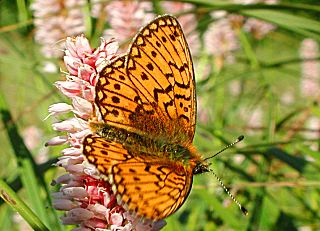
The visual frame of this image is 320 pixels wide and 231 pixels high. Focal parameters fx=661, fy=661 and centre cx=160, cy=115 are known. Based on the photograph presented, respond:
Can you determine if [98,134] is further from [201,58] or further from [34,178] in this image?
[201,58]

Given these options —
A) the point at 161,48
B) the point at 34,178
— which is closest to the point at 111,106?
the point at 161,48

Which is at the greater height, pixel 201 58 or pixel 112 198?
pixel 112 198

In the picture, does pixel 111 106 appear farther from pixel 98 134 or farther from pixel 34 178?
pixel 34 178

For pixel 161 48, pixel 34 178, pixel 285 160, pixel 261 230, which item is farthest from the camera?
pixel 261 230

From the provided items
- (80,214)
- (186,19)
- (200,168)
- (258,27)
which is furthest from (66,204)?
(258,27)

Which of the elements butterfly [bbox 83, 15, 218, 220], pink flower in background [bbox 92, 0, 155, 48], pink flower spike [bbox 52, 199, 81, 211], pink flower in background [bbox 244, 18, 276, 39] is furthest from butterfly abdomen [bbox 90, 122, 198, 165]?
pink flower in background [bbox 244, 18, 276, 39]

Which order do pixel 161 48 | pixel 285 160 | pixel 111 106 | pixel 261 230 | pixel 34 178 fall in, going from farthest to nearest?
1. pixel 261 230
2. pixel 285 160
3. pixel 34 178
4. pixel 161 48
5. pixel 111 106

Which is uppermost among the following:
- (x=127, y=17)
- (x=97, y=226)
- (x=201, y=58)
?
(x=97, y=226)

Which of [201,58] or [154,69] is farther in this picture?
[201,58]
